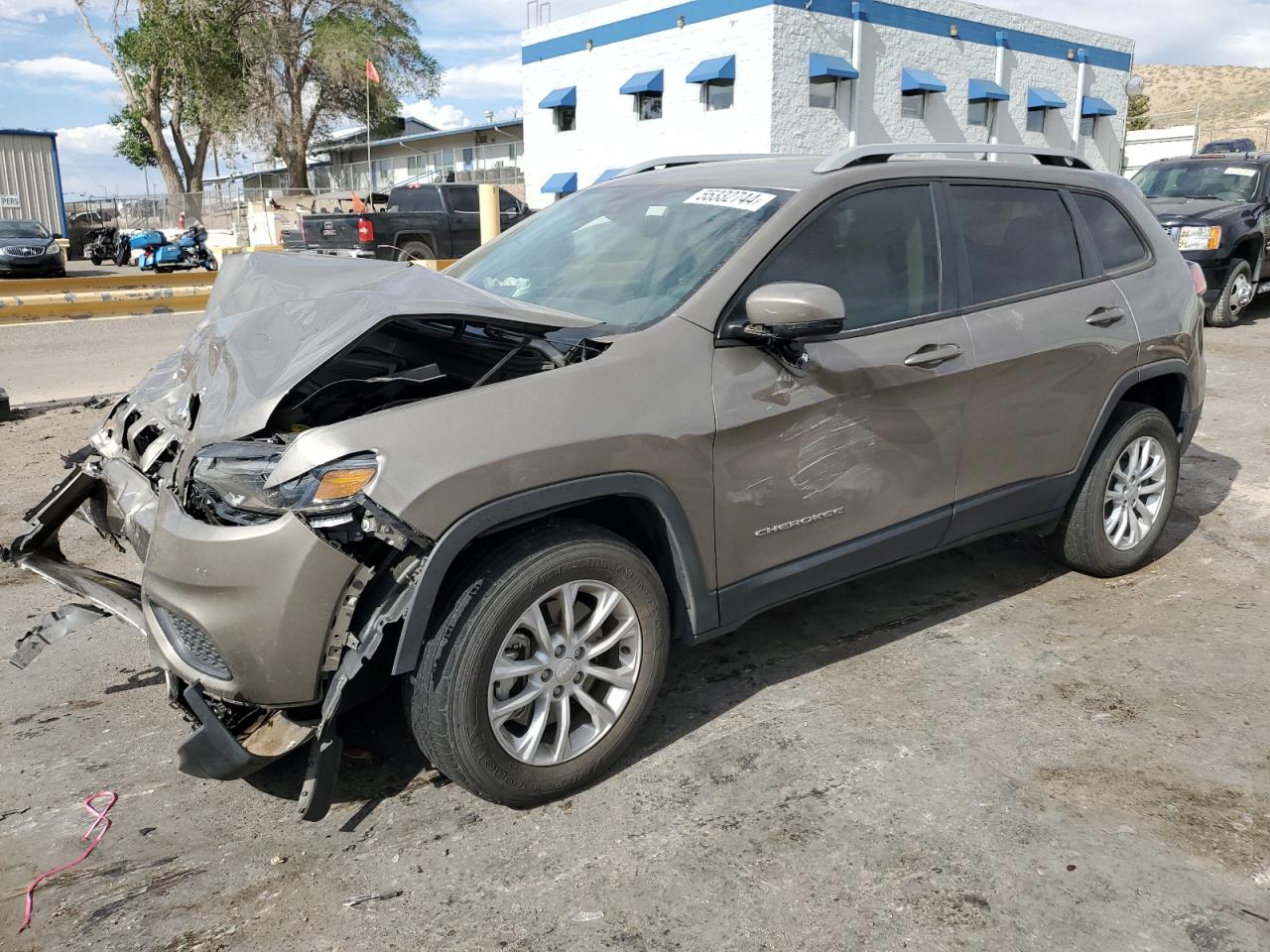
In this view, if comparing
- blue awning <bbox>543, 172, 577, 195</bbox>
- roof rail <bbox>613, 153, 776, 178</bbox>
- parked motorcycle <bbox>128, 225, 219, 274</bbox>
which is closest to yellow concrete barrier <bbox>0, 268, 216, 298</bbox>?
roof rail <bbox>613, 153, 776, 178</bbox>

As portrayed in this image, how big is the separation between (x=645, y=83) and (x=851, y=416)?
25.8 metres

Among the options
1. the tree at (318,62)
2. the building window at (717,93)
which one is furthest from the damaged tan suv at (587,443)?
the tree at (318,62)

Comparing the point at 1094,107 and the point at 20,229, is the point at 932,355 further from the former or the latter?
the point at 1094,107

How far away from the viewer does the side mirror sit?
309 centimetres

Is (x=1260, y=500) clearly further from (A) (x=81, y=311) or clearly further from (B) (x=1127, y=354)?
(A) (x=81, y=311)

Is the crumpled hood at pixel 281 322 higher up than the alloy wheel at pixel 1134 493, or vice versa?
the crumpled hood at pixel 281 322

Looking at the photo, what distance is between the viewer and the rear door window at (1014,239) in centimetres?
397

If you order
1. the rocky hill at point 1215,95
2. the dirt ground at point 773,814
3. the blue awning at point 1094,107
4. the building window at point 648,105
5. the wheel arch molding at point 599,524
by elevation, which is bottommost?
the dirt ground at point 773,814

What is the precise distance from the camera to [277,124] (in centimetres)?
4303

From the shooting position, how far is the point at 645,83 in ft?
89.1

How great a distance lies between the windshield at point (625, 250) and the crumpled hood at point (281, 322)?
326mm

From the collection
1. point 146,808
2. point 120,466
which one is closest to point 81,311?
point 120,466

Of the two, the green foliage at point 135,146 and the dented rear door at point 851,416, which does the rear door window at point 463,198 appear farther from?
the green foliage at point 135,146

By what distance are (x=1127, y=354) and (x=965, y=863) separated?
8.57 feet
